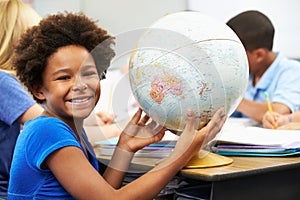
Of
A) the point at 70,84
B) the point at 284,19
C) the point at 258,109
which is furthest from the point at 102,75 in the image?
Answer: the point at 284,19

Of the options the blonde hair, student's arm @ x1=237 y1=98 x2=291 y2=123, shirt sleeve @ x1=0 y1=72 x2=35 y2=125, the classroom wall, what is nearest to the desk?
shirt sleeve @ x1=0 y1=72 x2=35 y2=125

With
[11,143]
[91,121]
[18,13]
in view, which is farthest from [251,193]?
[18,13]

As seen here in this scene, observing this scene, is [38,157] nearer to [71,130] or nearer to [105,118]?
[71,130]

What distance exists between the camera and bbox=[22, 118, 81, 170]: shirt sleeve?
112cm

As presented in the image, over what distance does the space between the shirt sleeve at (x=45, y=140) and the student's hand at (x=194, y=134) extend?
236 millimetres

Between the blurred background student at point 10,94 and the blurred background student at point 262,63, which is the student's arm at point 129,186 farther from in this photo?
the blurred background student at point 262,63

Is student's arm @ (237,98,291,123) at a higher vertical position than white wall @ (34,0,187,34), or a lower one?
lower

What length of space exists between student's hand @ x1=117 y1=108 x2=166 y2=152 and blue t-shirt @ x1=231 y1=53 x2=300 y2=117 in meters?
1.25

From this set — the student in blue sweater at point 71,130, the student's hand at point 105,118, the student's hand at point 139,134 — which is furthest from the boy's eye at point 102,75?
the student's hand at point 105,118

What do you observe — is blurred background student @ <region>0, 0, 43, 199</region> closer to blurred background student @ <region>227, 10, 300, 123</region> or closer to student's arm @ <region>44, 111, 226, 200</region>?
student's arm @ <region>44, 111, 226, 200</region>

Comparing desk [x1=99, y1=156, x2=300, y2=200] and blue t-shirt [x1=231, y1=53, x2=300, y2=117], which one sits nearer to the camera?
desk [x1=99, y1=156, x2=300, y2=200]

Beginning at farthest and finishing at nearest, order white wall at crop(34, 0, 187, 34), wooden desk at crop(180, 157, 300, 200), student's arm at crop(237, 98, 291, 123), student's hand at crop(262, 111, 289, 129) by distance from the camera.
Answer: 1. white wall at crop(34, 0, 187, 34)
2. student's arm at crop(237, 98, 291, 123)
3. student's hand at crop(262, 111, 289, 129)
4. wooden desk at crop(180, 157, 300, 200)

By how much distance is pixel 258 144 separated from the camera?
1367 mm

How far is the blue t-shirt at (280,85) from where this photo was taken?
7.82ft
